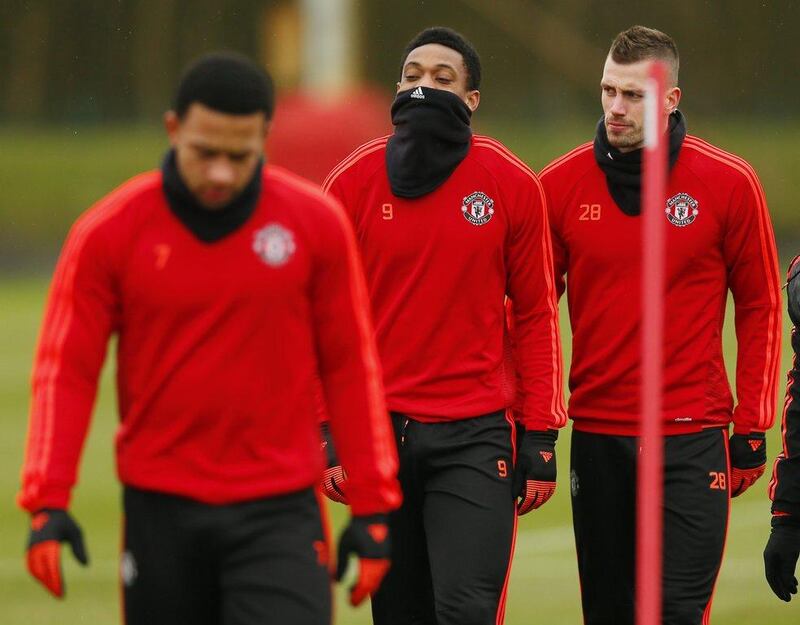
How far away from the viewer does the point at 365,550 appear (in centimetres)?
533

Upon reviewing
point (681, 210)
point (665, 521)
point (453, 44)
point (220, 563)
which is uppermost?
point (453, 44)

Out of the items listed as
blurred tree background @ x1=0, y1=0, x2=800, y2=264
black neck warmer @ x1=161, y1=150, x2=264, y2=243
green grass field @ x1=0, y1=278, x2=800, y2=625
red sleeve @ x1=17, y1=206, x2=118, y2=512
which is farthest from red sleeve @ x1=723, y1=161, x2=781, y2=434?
blurred tree background @ x1=0, y1=0, x2=800, y2=264

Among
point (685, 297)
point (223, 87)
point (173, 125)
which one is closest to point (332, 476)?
point (685, 297)

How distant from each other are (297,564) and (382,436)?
50cm

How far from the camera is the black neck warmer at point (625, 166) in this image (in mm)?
7082

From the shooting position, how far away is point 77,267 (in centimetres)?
511

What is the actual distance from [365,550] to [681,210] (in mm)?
2356

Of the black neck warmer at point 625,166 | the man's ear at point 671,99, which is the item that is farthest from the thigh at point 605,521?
the man's ear at point 671,99

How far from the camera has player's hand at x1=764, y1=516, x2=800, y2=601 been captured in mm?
7465

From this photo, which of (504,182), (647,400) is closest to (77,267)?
(647,400)

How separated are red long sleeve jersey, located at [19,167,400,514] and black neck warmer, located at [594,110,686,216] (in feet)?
6.77

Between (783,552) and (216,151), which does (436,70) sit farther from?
(783,552)

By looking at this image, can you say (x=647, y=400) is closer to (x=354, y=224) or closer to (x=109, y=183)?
(x=354, y=224)

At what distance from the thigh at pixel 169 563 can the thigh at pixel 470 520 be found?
1.51 metres
